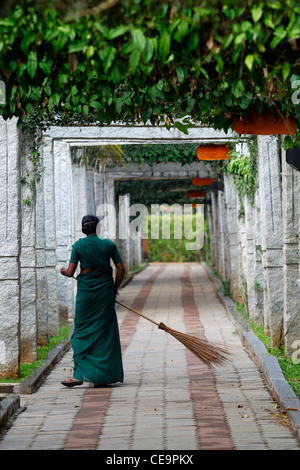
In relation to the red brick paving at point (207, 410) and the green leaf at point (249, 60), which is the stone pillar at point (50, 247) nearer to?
the red brick paving at point (207, 410)

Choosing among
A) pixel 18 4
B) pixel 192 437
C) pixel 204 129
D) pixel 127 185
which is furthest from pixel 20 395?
pixel 127 185

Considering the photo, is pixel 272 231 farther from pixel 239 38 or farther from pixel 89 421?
pixel 239 38

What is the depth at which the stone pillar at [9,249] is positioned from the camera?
9.09 m

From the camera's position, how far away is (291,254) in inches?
392

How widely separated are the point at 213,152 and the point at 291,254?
4760 millimetres

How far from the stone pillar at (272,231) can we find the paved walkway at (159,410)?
0.64m

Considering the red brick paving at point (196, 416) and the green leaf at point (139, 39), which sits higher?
the green leaf at point (139, 39)

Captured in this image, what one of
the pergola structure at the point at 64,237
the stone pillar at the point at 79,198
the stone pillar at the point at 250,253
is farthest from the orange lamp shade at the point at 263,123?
the stone pillar at the point at 79,198

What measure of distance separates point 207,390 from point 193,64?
168 inches

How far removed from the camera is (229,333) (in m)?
14.1

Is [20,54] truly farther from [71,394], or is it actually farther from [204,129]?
[204,129]

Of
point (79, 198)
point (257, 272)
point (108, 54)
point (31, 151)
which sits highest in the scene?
point (31, 151)

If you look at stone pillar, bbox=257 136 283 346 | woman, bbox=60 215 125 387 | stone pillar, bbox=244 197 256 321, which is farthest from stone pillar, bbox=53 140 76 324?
woman, bbox=60 215 125 387

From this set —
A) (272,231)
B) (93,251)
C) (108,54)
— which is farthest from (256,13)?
(272,231)
